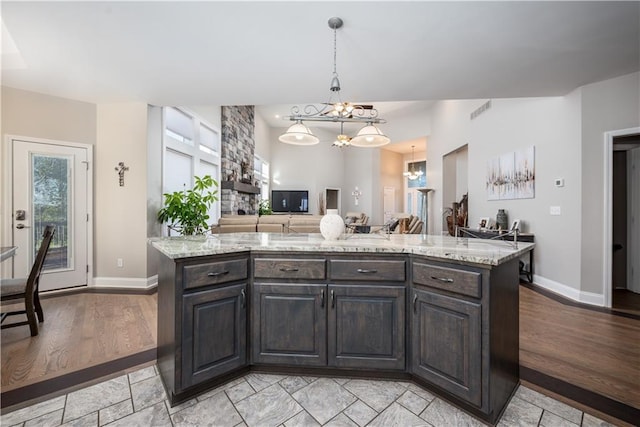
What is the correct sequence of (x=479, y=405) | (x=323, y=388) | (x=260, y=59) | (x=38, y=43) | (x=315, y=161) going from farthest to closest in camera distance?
(x=315, y=161)
(x=260, y=59)
(x=38, y=43)
(x=323, y=388)
(x=479, y=405)

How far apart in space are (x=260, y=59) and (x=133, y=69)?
1430 mm

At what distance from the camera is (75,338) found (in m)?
2.49

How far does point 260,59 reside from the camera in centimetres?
286

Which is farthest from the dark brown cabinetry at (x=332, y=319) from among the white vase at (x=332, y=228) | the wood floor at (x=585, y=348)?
the wood floor at (x=585, y=348)

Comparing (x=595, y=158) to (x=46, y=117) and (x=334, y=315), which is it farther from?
(x=46, y=117)

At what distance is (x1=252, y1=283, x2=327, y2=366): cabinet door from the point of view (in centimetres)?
180

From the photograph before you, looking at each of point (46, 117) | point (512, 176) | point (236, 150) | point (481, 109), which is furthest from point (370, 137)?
point (236, 150)

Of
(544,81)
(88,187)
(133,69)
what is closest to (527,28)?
(544,81)

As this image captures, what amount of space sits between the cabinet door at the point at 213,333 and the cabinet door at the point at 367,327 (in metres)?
0.58

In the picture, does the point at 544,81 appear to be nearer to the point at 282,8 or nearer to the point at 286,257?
the point at 282,8

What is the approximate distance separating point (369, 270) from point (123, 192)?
13.0 ft

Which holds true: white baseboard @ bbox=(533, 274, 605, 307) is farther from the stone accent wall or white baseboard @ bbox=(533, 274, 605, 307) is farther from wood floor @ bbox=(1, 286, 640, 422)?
the stone accent wall

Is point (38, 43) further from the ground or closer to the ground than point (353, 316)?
further from the ground

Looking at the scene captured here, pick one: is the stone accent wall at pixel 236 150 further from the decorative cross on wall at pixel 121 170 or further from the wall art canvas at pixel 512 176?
the wall art canvas at pixel 512 176
